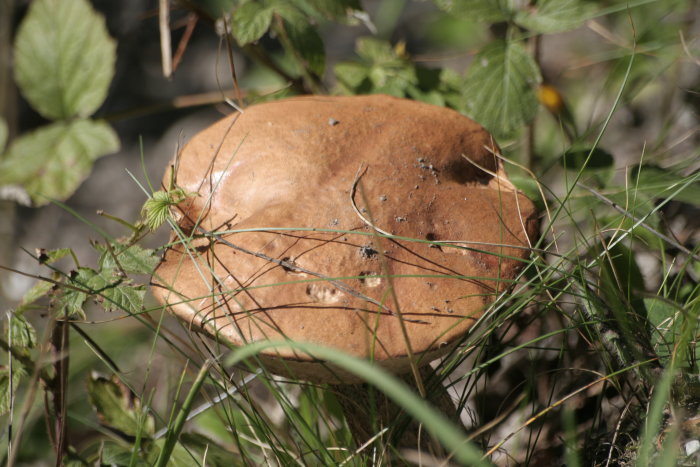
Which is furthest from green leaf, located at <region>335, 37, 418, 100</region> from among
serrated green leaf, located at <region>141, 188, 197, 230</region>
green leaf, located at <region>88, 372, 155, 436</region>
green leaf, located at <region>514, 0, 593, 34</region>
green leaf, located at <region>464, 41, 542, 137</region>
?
green leaf, located at <region>88, 372, 155, 436</region>

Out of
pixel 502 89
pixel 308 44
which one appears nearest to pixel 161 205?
pixel 308 44

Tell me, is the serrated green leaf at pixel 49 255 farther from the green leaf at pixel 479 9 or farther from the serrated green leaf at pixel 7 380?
the green leaf at pixel 479 9

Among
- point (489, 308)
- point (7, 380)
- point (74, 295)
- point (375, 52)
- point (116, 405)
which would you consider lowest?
point (116, 405)

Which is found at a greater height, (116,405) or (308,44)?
(308,44)

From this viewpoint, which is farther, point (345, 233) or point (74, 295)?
point (74, 295)

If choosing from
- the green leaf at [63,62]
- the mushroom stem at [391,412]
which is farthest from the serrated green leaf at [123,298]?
the green leaf at [63,62]

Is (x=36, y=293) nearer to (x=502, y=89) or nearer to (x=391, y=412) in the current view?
(x=391, y=412)

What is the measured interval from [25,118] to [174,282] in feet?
9.08

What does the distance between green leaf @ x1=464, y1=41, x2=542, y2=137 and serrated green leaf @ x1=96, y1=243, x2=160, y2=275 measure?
81 cm

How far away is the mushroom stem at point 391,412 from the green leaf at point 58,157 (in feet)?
3.20

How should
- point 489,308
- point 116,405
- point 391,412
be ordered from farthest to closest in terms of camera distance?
point 116,405 → point 391,412 → point 489,308

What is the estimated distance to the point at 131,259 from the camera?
114 cm

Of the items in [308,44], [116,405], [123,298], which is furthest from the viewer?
[308,44]

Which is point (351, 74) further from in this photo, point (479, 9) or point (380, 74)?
point (479, 9)
